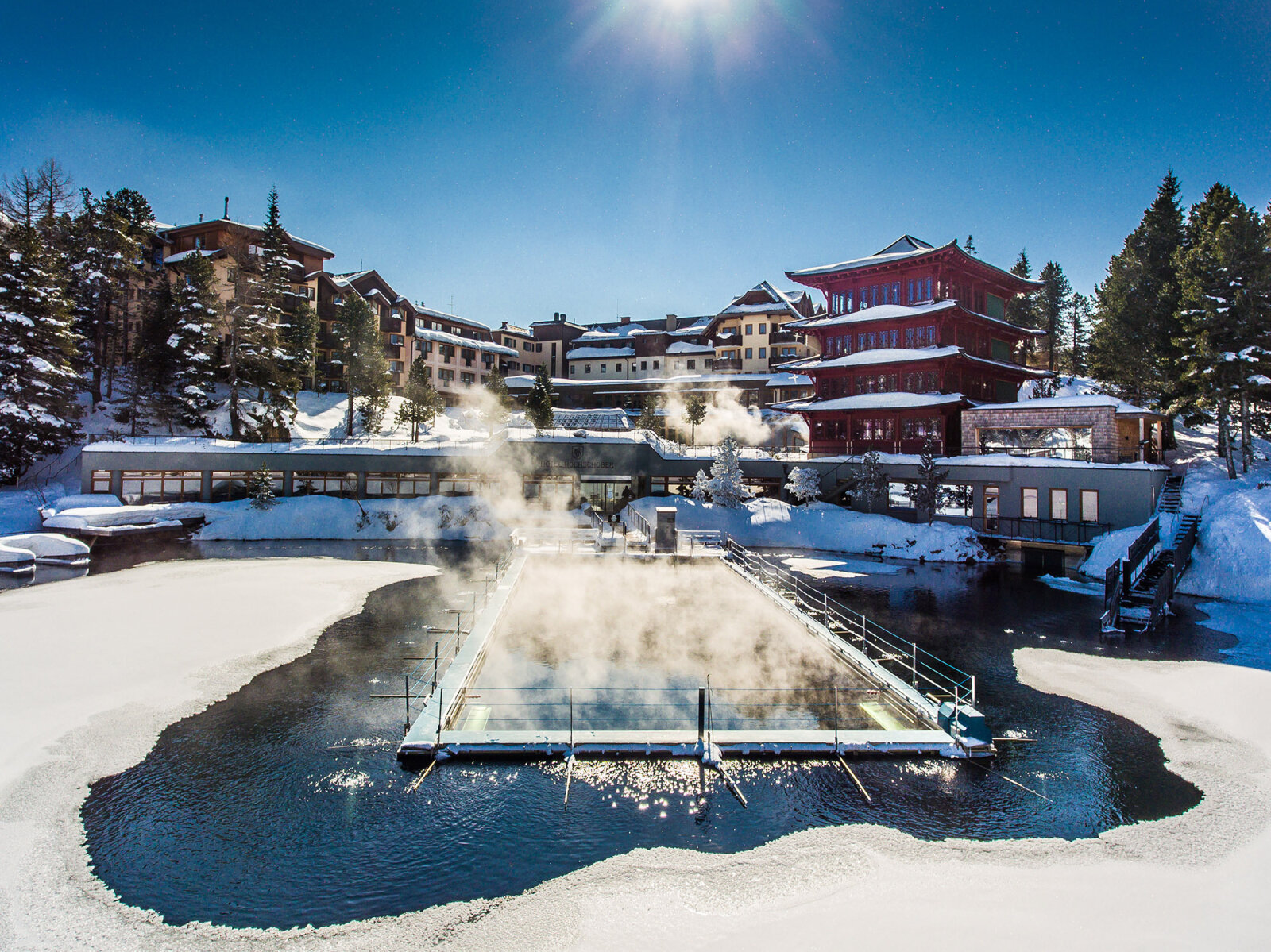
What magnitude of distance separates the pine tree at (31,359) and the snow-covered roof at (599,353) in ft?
142

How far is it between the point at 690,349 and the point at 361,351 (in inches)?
1301

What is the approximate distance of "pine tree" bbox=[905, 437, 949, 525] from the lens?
36.0m

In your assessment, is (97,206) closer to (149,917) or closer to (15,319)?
(15,319)

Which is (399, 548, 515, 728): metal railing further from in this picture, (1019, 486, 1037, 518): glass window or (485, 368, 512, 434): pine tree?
(485, 368, 512, 434): pine tree

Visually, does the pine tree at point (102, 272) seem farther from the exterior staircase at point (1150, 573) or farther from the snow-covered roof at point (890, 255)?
the exterior staircase at point (1150, 573)

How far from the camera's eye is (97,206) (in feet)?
161

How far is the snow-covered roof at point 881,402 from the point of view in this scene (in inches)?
1510

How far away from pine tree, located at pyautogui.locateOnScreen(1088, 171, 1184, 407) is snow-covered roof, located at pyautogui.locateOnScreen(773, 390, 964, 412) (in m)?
11.8

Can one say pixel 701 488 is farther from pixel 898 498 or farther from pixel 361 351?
pixel 361 351

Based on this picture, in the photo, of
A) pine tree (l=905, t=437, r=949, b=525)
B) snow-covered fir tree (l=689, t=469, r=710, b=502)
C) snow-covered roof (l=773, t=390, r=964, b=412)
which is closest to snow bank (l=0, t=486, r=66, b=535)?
snow-covered fir tree (l=689, t=469, r=710, b=502)

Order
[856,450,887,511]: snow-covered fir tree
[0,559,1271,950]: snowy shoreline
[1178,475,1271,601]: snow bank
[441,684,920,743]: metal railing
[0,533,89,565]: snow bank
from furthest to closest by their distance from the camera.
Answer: [856,450,887,511]: snow-covered fir tree < [0,533,89,565]: snow bank < [1178,475,1271,601]: snow bank < [441,684,920,743]: metal railing < [0,559,1271,950]: snowy shoreline

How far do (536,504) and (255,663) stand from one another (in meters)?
27.0

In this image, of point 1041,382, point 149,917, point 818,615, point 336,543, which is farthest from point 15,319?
point 1041,382

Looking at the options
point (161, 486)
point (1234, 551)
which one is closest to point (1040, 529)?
point (1234, 551)
